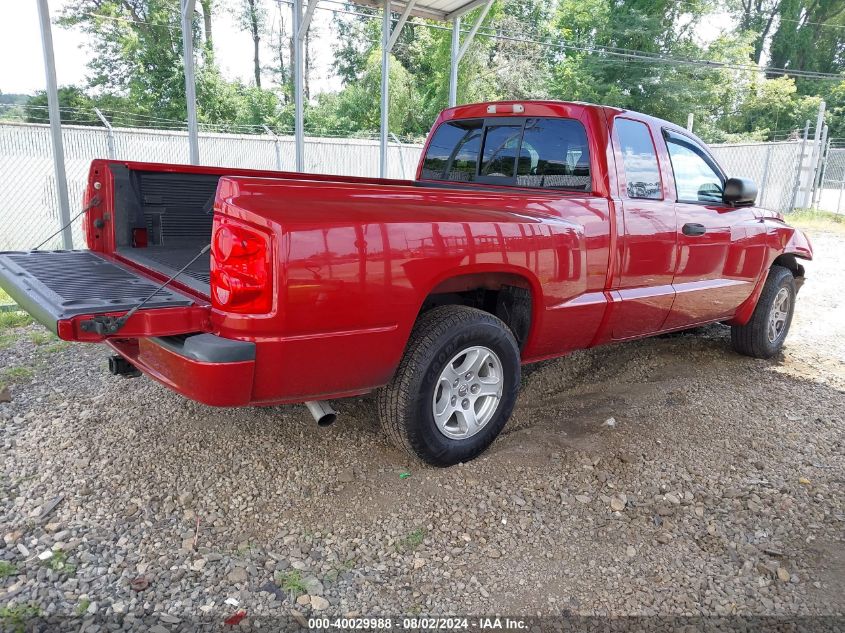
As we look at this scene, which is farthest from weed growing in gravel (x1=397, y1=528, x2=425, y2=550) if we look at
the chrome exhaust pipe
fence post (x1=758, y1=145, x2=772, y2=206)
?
fence post (x1=758, y1=145, x2=772, y2=206)

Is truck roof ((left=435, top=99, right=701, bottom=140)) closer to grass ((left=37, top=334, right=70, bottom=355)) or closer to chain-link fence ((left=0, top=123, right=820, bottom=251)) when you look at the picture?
grass ((left=37, top=334, right=70, bottom=355))

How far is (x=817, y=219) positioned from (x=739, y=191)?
49.5 ft

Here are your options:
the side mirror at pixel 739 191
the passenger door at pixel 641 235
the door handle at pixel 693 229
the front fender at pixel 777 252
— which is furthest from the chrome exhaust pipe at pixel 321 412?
the front fender at pixel 777 252

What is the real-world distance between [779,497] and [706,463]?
39 cm

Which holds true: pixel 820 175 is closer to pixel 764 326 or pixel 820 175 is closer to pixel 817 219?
pixel 817 219

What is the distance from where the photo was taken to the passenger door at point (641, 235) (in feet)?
12.5

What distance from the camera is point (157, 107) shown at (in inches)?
988

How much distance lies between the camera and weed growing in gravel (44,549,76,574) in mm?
2455

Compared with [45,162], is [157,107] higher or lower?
higher

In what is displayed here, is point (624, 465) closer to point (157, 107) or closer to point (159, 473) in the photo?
point (159, 473)

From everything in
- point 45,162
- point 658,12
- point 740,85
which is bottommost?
point 45,162

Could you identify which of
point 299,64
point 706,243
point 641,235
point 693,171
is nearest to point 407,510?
point 641,235

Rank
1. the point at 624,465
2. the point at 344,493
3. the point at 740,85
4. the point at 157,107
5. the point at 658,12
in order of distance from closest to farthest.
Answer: the point at 344,493 → the point at 624,465 → the point at 157,107 → the point at 658,12 → the point at 740,85

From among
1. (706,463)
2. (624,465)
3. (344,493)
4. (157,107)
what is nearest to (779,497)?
(706,463)
